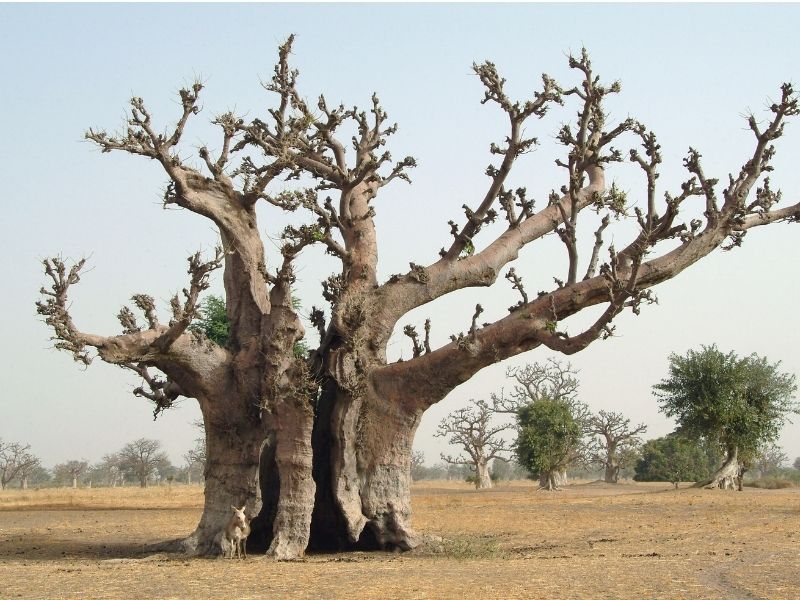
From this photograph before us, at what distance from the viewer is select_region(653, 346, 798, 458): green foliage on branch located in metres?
31.6

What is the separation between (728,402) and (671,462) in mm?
22538

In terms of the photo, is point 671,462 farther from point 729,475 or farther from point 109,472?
point 109,472

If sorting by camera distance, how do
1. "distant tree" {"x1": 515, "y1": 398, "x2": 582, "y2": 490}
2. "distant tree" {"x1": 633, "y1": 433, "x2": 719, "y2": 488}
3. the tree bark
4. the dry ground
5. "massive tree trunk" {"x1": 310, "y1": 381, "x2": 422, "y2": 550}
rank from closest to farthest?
the dry ground
the tree bark
"massive tree trunk" {"x1": 310, "y1": 381, "x2": 422, "y2": 550}
"distant tree" {"x1": 515, "y1": 398, "x2": 582, "y2": 490}
"distant tree" {"x1": 633, "y1": 433, "x2": 719, "y2": 488}

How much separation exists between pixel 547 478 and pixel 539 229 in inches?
1039

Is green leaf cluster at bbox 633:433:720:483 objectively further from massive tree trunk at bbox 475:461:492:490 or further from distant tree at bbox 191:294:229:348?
distant tree at bbox 191:294:229:348

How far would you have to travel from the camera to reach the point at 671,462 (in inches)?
2084

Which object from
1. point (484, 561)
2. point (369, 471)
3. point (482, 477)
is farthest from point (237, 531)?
point (482, 477)

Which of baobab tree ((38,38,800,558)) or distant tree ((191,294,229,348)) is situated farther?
distant tree ((191,294,229,348))

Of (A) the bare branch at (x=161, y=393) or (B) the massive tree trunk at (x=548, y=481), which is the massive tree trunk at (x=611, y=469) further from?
(A) the bare branch at (x=161, y=393)

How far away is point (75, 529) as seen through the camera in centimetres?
1800

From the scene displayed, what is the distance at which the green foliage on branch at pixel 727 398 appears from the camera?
31641 millimetres

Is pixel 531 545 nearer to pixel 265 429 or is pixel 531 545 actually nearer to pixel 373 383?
pixel 373 383

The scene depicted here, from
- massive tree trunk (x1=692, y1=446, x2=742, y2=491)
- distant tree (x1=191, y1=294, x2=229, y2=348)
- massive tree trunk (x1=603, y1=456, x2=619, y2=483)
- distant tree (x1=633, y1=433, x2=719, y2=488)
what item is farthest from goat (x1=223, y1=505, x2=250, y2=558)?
distant tree (x1=633, y1=433, x2=719, y2=488)

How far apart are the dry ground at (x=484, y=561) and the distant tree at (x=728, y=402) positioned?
11.6m
